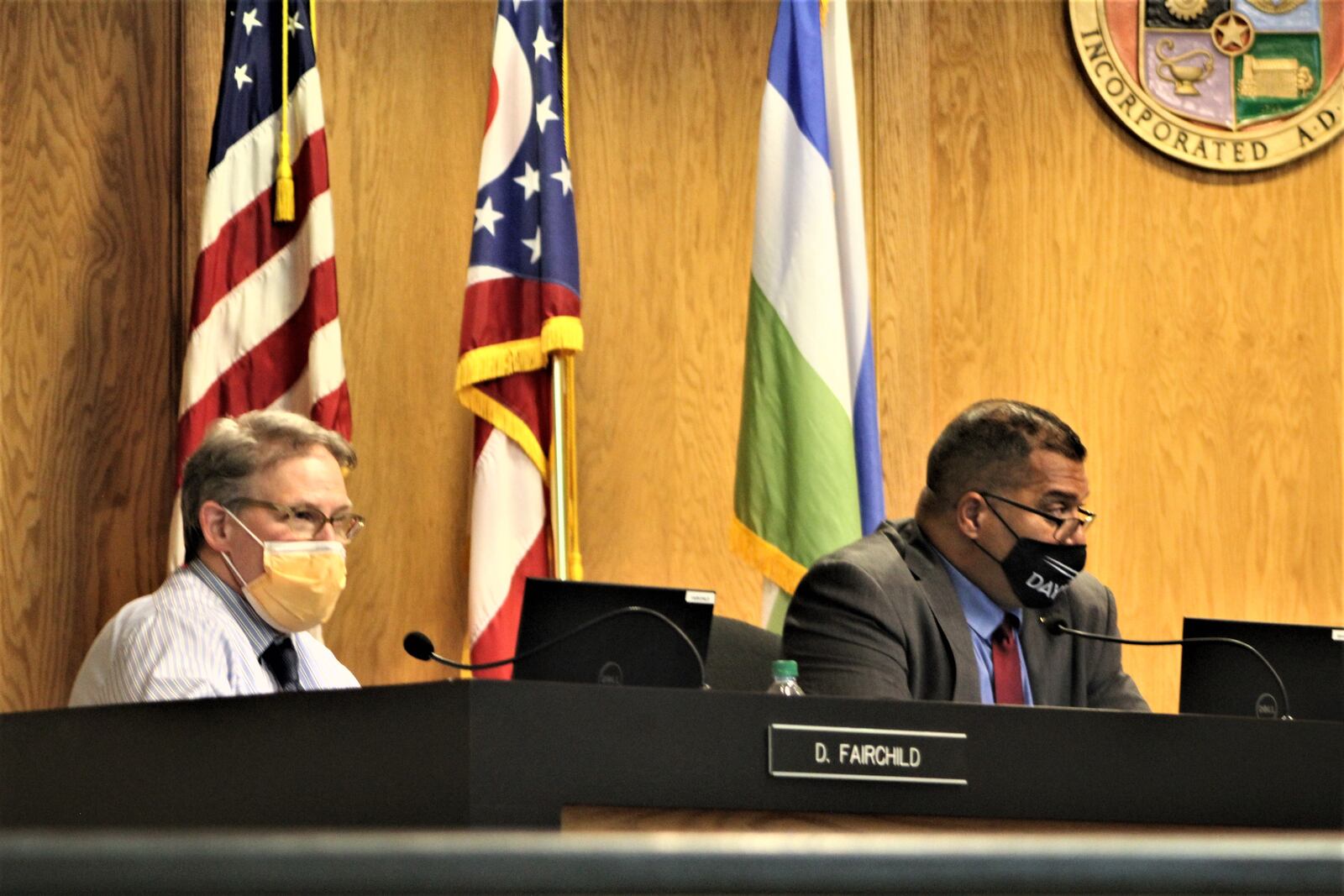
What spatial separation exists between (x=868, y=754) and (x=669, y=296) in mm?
3017

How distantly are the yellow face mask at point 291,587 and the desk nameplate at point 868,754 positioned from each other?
54.1 inches

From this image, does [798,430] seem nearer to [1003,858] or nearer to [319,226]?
[319,226]

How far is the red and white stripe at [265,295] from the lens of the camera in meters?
4.18

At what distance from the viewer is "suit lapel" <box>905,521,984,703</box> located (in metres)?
3.12

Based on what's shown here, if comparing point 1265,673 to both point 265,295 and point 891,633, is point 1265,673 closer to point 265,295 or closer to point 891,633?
point 891,633

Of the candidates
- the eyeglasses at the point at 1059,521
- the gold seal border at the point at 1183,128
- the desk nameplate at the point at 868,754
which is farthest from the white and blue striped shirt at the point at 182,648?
the gold seal border at the point at 1183,128

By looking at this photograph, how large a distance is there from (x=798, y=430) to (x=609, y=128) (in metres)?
1.10

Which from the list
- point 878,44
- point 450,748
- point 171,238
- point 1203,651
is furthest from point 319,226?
point 450,748

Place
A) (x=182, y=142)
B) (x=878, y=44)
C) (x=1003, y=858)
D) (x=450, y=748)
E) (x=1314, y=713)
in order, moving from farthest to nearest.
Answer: (x=878, y=44) < (x=182, y=142) < (x=1314, y=713) < (x=450, y=748) < (x=1003, y=858)

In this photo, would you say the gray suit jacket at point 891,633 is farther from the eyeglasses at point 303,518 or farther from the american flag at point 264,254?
the american flag at point 264,254

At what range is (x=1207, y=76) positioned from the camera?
16.3ft

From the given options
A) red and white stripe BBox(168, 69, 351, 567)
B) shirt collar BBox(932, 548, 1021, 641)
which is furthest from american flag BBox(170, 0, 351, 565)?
shirt collar BBox(932, 548, 1021, 641)

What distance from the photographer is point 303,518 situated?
Result: 306cm

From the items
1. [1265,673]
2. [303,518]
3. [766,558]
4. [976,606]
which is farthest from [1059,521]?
[303,518]
